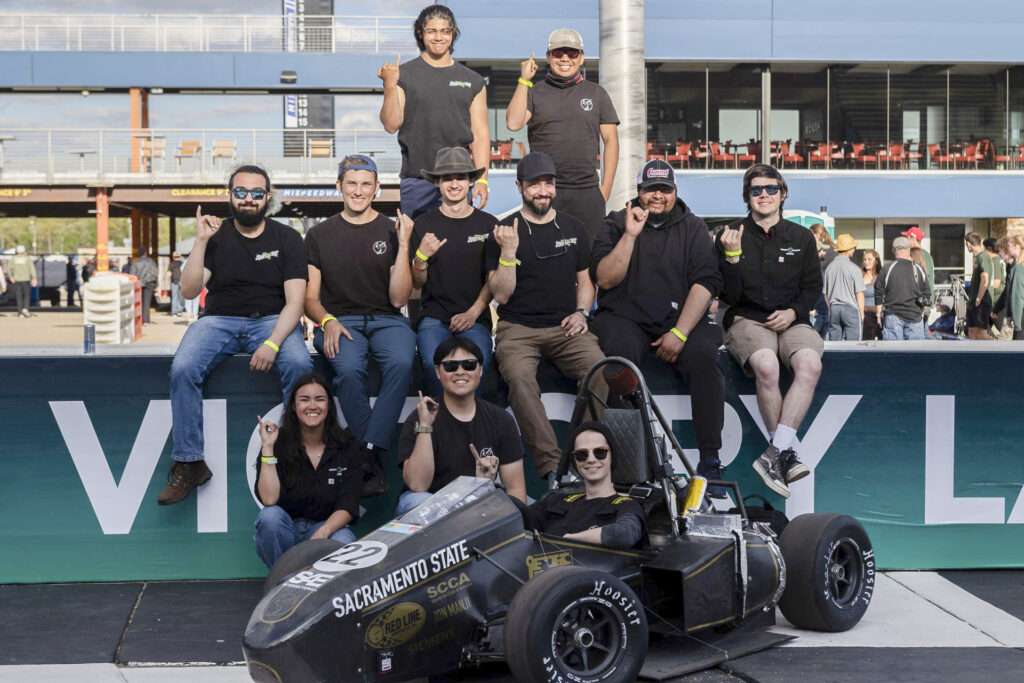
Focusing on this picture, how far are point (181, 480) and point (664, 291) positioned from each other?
2938 millimetres

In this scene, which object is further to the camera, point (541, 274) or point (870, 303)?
point (870, 303)

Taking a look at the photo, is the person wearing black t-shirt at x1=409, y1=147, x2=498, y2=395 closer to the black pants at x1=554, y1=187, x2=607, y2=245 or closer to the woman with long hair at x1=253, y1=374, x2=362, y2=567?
the woman with long hair at x1=253, y1=374, x2=362, y2=567

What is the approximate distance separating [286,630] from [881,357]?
4187 millimetres

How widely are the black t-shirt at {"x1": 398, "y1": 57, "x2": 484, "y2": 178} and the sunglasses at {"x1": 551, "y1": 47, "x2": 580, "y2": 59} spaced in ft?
1.80

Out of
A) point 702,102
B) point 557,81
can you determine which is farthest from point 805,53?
point 557,81

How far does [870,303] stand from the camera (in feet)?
51.8

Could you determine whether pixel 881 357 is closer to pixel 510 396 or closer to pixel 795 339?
pixel 795 339

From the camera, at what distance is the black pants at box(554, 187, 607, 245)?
7986 mm

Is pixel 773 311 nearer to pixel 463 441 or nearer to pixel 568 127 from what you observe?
pixel 568 127

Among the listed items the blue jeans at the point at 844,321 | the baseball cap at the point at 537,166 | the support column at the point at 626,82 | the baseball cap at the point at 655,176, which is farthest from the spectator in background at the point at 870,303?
the baseball cap at the point at 537,166

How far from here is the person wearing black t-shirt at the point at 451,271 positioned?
22.6 feet

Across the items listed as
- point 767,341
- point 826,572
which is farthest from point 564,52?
point 826,572

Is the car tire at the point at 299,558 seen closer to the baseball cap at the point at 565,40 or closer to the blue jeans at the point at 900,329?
the baseball cap at the point at 565,40

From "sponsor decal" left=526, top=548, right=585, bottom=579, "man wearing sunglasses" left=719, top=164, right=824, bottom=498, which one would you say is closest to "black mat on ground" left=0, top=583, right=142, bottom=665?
"sponsor decal" left=526, top=548, right=585, bottom=579
